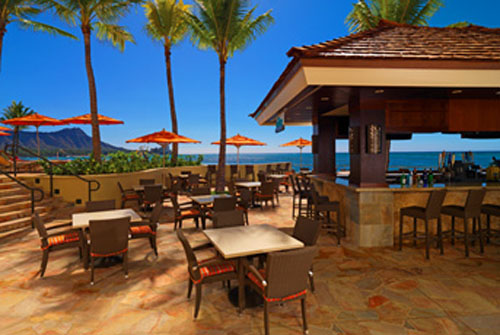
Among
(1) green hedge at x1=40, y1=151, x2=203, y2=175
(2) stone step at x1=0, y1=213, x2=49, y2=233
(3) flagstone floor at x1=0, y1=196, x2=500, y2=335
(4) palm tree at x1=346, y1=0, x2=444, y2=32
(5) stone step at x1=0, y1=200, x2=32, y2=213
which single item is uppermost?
(4) palm tree at x1=346, y1=0, x2=444, y2=32

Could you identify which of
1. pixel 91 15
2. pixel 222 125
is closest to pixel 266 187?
pixel 222 125

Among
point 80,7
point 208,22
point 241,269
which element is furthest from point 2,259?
point 208,22

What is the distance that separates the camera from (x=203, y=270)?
3070mm

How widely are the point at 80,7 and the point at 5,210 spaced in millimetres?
6993

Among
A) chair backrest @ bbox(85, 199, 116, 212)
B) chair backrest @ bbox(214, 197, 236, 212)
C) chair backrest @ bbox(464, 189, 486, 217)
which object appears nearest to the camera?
chair backrest @ bbox(464, 189, 486, 217)

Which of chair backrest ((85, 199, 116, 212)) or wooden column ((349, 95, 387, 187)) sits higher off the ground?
wooden column ((349, 95, 387, 187))

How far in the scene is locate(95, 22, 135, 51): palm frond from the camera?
39.1ft

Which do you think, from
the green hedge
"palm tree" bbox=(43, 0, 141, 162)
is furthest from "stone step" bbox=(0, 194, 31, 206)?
"palm tree" bbox=(43, 0, 141, 162)

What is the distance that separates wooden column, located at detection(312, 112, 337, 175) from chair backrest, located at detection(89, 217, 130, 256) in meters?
5.83

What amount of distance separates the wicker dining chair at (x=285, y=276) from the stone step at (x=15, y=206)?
23.5 ft

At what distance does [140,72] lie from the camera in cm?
4794

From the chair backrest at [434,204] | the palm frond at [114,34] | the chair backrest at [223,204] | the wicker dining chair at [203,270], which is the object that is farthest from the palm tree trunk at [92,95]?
the chair backrest at [434,204]

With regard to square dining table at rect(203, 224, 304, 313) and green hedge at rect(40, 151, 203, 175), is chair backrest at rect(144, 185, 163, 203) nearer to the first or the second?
green hedge at rect(40, 151, 203, 175)

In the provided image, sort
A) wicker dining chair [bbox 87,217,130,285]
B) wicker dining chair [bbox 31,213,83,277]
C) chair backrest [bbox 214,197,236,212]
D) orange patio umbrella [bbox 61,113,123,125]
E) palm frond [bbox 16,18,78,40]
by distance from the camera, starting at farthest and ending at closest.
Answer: palm frond [bbox 16,18,78,40] → orange patio umbrella [bbox 61,113,123,125] → chair backrest [bbox 214,197,236,212] → wicker dining chair [bbox 31,213,83,277] → wicker dining chair [bbox 87,217,130,285]
